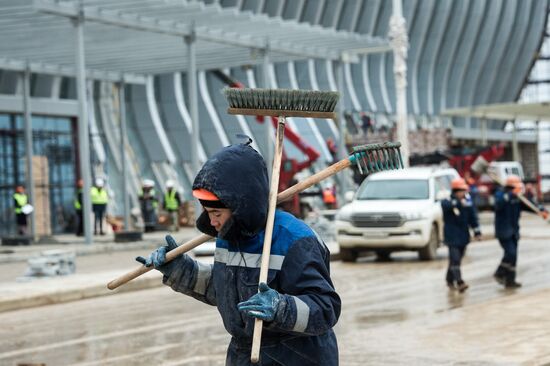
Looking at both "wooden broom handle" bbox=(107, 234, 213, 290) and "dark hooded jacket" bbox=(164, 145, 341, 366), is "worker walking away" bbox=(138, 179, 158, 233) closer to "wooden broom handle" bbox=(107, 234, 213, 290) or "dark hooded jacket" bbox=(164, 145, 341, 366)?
"wooden broom handle" bbox=(107, 234, 213, 290)

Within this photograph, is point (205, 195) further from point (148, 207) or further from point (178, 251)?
→ point (148, 207)

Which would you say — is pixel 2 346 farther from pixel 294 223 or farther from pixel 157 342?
pixel 294 223

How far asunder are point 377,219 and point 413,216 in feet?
2.21

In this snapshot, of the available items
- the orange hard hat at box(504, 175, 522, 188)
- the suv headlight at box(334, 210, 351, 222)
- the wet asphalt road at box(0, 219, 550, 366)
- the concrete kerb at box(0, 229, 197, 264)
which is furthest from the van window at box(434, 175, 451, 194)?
the concrete kerb at box(0, 229, 197, 264)

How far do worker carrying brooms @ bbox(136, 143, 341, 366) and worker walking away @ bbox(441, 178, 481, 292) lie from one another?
12.3 m

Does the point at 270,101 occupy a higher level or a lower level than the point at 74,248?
higher

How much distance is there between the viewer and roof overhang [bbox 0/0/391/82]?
2666 centimetres

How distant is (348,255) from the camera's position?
78.7 feet

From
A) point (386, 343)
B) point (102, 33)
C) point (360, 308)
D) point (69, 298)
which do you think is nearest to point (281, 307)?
point (386, 343)

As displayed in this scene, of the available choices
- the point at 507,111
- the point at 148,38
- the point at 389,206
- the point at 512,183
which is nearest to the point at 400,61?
the point at 148,38

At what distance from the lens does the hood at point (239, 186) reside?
15.4ft

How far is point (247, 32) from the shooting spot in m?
31.5

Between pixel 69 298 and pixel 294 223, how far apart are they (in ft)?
41.4

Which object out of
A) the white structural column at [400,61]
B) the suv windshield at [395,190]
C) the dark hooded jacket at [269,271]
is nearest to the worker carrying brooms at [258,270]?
the dark hooded jacket at [269,271]
